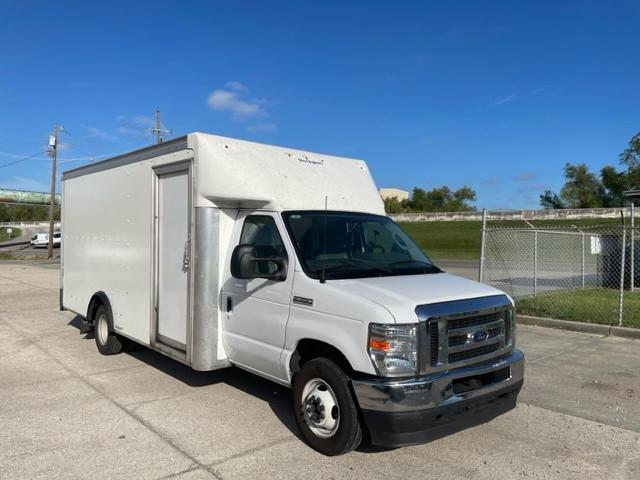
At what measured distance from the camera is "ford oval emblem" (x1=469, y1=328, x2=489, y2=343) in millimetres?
4164

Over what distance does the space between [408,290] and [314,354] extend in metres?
0.98

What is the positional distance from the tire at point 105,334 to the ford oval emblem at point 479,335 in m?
4.95

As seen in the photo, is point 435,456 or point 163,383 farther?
point 163,383

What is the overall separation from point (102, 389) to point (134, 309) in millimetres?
1033

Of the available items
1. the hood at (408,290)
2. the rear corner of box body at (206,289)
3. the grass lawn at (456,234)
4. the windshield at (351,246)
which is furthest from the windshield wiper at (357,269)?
the grass lawn at (456,234)

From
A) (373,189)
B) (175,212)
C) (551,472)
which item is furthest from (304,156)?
(551,472)

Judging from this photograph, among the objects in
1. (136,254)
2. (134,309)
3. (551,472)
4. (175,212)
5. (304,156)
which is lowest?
(551,472)

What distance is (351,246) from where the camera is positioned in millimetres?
5070

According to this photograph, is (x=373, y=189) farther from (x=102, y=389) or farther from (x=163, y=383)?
(x=102, y=389)

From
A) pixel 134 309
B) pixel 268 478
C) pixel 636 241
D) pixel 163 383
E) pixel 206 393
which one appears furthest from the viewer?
pixel 636 241

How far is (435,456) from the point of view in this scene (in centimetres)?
426

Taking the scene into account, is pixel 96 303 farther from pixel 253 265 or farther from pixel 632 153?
pixel 632 153

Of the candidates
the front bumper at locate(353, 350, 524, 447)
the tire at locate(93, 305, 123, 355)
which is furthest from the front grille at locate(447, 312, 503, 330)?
the tire at locate(93, 305, 123, 355)

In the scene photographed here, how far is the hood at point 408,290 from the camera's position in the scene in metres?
3.88
